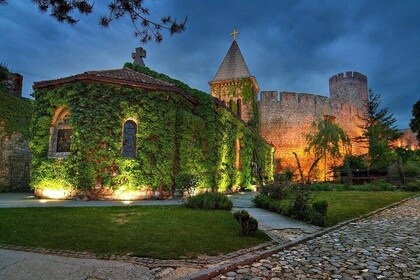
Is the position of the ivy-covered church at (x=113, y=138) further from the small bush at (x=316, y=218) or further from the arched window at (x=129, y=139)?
the small bush at (x=316, y=218)

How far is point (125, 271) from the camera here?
3.62m

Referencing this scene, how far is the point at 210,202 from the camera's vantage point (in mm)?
9516

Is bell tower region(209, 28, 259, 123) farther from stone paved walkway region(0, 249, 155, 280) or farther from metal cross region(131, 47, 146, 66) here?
stone paved walkway region(0, 249, 155, 280)

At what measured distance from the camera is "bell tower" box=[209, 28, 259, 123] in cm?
3009

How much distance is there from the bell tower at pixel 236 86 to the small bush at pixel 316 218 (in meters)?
22.5

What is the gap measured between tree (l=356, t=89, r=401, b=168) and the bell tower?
48.8 feet

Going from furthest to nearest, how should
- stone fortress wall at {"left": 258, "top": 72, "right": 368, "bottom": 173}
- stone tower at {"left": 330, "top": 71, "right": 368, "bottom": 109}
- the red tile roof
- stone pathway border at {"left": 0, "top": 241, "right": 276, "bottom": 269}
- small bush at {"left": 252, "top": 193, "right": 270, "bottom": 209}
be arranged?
stone tower at {"left": 330, "top": 71, "right": 368, "bottom": 109}, stone fortress wall at {"left": 258, "top": 72, "right": 368, "bottom": 173}, the red tile roof, small bush at {"left": 252, "top": 193, "right": 270, "bottom": 209}, stone pathway border at {"left": 0, "top": 241, "right": 276, "bottom": 269}

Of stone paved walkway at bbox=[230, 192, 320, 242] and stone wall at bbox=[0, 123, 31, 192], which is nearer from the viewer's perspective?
stone paved walkway at bbox=[230, 192, 320, 242]

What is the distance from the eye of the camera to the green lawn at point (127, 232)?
4673mm

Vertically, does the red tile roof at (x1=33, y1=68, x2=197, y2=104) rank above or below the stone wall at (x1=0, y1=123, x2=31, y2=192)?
above

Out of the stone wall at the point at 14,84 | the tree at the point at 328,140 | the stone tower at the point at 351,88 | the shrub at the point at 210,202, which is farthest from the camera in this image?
the stone tower at the point at 351,88

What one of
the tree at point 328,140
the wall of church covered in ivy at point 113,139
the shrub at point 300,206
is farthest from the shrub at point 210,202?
the tree at point 328,140

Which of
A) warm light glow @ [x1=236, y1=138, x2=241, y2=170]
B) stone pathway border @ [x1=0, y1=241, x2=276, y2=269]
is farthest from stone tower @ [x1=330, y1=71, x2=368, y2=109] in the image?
stone pathway border @ [x1=0, y1=241, x2=276, y2=269]

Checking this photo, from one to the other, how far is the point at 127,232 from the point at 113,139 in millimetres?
7115
